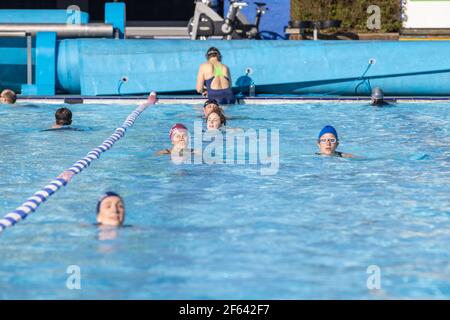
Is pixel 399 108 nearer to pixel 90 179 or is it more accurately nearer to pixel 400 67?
pixel 400 67

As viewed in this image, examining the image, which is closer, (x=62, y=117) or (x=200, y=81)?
(x=62, y=117)

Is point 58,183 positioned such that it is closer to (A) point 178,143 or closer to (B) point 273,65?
(A) point 178,143

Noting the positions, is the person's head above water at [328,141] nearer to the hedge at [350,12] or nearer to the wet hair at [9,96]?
the wet hair at [9,96]

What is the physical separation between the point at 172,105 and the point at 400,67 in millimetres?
4174

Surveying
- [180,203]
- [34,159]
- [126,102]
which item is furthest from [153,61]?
[180,203]

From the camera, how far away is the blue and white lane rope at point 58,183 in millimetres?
8125

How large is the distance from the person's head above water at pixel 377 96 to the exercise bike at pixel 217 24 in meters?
4.39

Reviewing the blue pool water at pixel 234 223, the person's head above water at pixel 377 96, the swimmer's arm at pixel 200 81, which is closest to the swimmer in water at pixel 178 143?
the blue pool water at pixel 234 223

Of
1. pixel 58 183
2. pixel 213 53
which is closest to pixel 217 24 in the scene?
pixel 213 53

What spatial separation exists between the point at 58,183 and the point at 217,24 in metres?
11.0

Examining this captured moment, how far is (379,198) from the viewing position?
9.34m

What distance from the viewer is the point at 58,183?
9.55m

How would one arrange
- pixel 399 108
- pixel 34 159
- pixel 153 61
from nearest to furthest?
pixel 34 159, pixel 399 108, pixel 153 61

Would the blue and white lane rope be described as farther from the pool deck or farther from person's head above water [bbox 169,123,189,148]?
the pool deck
